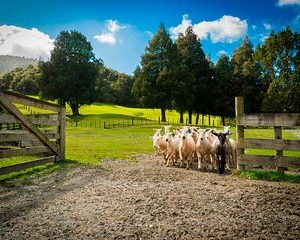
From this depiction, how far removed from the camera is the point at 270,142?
11719mm

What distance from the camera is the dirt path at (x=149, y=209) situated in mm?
6348

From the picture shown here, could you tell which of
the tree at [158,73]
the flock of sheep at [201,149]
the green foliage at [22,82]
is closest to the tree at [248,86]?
the tree at [158,73]

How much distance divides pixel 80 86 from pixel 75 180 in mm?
65347

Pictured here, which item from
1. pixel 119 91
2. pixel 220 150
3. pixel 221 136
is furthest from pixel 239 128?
pixel 119 91

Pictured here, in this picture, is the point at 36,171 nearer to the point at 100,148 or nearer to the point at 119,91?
the point at 100,148

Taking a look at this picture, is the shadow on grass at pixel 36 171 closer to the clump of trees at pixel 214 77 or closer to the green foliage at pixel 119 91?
the clump of trees at pixel 214 77

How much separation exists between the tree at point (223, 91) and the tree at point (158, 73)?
9767 millimetres

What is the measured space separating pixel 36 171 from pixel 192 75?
56.2 metres

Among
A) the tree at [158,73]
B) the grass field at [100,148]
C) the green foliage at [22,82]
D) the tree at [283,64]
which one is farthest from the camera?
the green foliage at [22,82]

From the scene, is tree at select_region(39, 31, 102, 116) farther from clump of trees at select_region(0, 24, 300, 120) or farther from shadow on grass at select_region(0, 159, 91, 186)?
shadow on grass at select_region(0, 159, 91, 186)

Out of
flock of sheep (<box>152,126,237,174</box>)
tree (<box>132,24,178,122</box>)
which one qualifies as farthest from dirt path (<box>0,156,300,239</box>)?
tree (<box>132,24,178,122</box>)

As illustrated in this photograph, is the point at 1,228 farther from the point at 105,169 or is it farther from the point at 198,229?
the point at 105,169

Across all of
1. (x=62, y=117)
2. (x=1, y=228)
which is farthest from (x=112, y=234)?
(x=62, y=117)

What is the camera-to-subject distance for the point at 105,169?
13.6 meters
